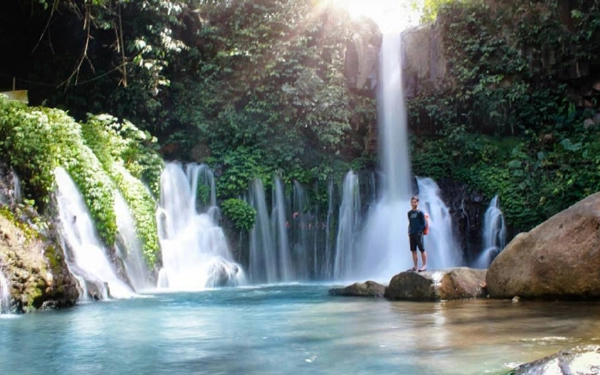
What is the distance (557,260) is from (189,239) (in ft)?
31.1

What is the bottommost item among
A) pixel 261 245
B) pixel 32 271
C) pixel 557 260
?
pixel 557 260

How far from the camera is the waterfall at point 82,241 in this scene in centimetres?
1148

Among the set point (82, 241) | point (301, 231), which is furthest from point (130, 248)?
point (301, 231)

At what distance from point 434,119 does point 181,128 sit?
328 inches

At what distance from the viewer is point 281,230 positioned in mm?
17469

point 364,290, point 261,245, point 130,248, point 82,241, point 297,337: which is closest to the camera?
point 297,337

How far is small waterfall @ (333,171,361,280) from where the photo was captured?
1736 cm

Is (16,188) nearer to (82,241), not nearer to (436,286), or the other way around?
(82,241)

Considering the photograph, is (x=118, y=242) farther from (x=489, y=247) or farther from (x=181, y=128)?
(x=489, y=247)

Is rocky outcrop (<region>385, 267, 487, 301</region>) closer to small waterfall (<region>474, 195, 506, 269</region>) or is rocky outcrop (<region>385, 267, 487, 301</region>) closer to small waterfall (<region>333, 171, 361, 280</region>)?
small waterfall (<region>474, 195, 506, 269</region>)

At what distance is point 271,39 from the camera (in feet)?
65.6

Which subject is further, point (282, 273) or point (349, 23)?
point (349, 23)

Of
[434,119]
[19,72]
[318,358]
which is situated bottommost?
[318,358]

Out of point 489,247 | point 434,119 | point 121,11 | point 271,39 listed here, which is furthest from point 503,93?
point 121,11
